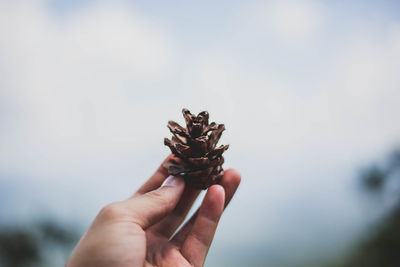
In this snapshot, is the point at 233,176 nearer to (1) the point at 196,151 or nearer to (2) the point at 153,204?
(1) the point at 196,151

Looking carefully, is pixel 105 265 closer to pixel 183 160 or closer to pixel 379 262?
pixel 183 160

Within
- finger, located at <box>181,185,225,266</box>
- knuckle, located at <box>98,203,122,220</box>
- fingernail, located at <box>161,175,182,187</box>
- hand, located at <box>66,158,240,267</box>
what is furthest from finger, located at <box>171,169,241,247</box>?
knuckle, located at <box>98,203,122,220</box>

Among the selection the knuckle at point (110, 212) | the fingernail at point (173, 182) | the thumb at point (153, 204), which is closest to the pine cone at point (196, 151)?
the fingernail at point (173, 182)

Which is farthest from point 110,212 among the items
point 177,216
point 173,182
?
point 177,216

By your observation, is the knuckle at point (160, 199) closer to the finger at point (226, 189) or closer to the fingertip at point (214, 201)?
the fingertip at point (214, 201)

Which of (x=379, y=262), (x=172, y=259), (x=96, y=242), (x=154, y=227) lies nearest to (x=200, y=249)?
(x=172, y=259)
